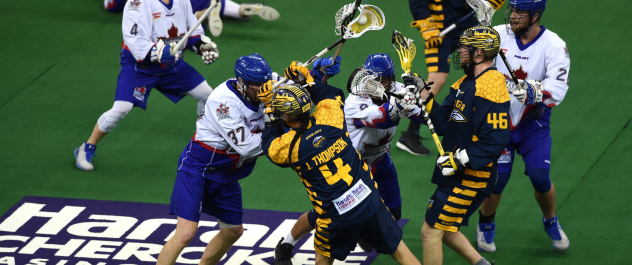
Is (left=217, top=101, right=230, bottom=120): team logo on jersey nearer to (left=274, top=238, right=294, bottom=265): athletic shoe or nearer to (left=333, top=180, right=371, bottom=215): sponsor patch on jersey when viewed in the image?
(left=333, top=180, right=371, bottom=215): sponsor patch on jersey

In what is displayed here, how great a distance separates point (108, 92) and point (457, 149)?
5216 mm

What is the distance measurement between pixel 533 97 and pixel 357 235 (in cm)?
170

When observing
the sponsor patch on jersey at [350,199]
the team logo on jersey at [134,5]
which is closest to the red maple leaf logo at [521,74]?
the sponsor patch on jersey at [350,199]

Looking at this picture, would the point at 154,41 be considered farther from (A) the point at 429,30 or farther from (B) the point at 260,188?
(A) the point at 429,30

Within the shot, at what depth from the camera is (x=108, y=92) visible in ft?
29.0

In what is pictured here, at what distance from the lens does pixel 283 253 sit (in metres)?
5.79

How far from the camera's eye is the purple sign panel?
19.3ft

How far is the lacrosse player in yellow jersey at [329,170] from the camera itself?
4660mm

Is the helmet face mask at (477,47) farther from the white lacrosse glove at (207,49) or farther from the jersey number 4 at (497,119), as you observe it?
the white lacrosse glove at (207,49)

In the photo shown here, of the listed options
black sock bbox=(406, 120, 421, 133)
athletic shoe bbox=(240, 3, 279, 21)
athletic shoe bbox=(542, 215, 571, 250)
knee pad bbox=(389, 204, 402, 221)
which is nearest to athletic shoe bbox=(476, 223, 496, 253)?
athletic shoe bbox=(542, 215, 571, 250)

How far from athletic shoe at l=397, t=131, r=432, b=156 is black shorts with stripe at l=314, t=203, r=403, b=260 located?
275 cm

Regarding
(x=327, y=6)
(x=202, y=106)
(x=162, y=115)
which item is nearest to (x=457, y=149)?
(x=202, y=106)

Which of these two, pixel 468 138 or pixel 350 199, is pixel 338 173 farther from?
pixel 468 138

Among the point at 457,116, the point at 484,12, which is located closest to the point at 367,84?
the point at 457,116
